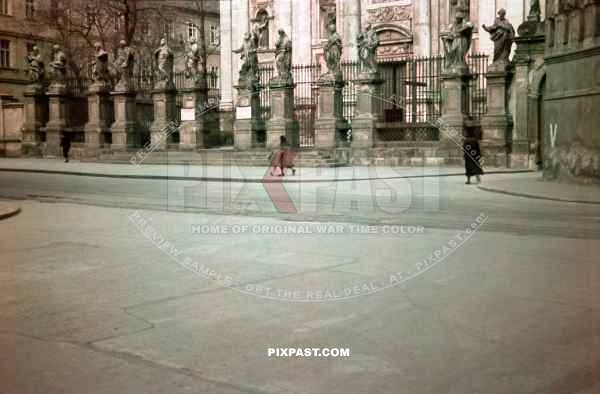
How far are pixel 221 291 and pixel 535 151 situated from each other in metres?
21.1

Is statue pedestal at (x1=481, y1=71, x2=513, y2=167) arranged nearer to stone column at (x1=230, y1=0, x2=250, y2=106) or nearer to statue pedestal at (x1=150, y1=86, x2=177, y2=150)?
statue pedestal at (x1=150, y1=86, x2=177, y2=150)

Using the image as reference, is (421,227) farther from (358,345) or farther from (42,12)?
(42,12)

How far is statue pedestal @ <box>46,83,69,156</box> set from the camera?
39.2 m

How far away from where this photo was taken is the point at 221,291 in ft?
24.0

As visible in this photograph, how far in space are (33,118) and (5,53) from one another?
725 inches

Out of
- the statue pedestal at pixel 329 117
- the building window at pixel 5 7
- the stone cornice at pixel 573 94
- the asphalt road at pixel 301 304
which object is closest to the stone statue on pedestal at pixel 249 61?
the statue pedestal at pixel 329 117

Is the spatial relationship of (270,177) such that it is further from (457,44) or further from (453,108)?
(457,44)

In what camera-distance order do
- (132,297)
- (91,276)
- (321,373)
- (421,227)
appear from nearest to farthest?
(321,373) → (132,297) → (91,276) → (421,227)

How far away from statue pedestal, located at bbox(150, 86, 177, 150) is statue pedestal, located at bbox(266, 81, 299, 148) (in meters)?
5.65

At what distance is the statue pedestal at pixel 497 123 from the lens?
2678 centimetres

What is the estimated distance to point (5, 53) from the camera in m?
55.8

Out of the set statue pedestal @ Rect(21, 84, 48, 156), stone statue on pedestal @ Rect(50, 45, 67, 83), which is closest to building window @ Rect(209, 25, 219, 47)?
stone statue on pedestal @ Rect(50, 45, 67, 83)

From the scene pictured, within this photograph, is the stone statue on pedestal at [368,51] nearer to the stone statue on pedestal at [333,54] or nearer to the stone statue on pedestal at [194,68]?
the stone statue on pedestal at [333,54]

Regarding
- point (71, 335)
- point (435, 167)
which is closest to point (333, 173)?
point (435, 167)
